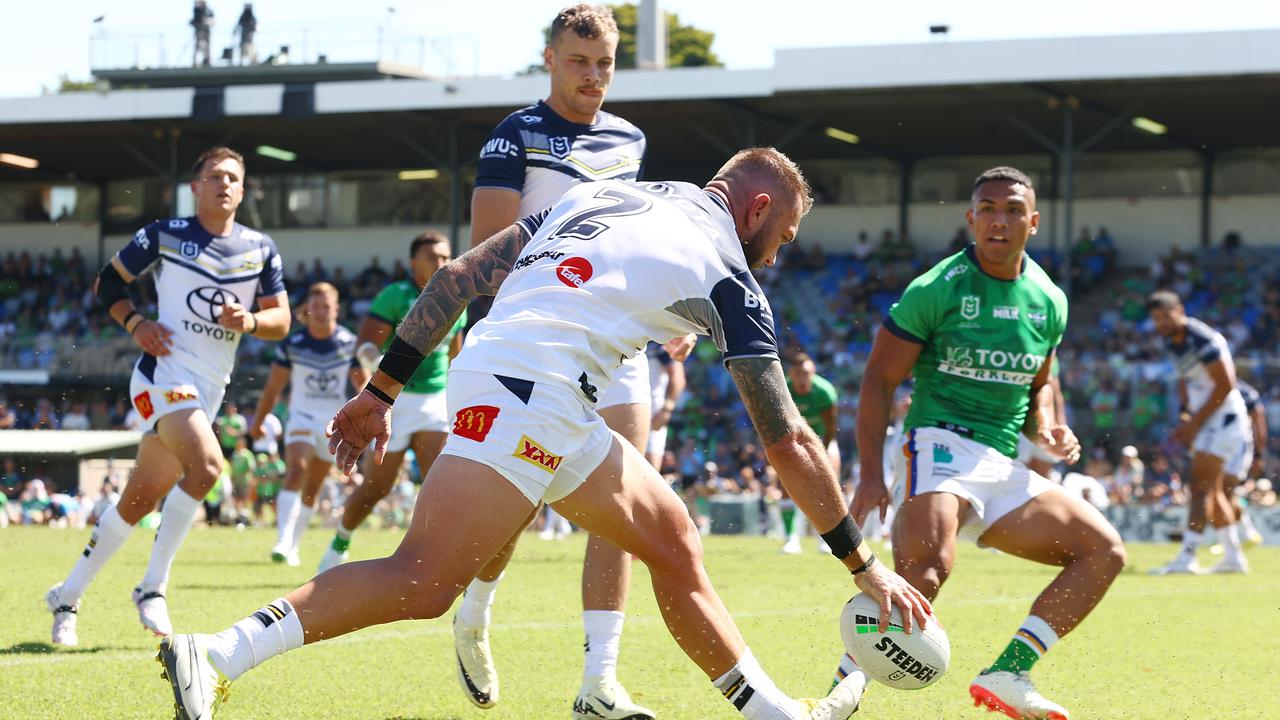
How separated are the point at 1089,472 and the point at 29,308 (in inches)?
1085

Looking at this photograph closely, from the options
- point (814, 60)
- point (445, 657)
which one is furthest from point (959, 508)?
point (814, 60)

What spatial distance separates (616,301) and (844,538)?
0.91 meters

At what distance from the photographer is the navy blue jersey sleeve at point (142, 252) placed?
7.96m

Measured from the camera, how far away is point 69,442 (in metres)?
25.5

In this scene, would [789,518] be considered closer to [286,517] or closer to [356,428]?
[286,517]

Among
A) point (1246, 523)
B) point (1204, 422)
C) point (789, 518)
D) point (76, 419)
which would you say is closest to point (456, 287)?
point (1204, 422)

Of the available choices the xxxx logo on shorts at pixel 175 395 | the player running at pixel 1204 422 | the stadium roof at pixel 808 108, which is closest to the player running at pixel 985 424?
the xxxx logo on shorts at pixel 175 395

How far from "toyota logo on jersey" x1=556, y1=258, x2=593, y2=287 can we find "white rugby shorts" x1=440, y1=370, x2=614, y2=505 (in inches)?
12.0

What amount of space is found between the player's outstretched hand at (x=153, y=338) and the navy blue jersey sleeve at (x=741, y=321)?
4523 millimetres

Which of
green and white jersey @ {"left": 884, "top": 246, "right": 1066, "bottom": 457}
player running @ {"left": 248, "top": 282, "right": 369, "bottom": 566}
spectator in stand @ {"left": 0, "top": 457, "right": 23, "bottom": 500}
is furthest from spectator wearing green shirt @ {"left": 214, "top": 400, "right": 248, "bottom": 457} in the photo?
green and white jersey @ {"left": 884, "top": 246, "right": 1066, "bottom": 457}

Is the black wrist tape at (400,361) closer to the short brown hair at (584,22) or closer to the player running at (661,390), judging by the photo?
the short brown hair at (584,22)

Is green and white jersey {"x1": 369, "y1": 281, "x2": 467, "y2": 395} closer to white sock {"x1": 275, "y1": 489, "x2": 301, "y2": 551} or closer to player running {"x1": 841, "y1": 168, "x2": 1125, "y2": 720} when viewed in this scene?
white sock {"x1": 275, "y1": 489, "x2": 301, "y2": 551}

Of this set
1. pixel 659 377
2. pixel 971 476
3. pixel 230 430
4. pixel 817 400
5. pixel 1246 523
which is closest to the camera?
pixel 971 476

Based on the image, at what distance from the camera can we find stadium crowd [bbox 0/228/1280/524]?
79.0 ft
